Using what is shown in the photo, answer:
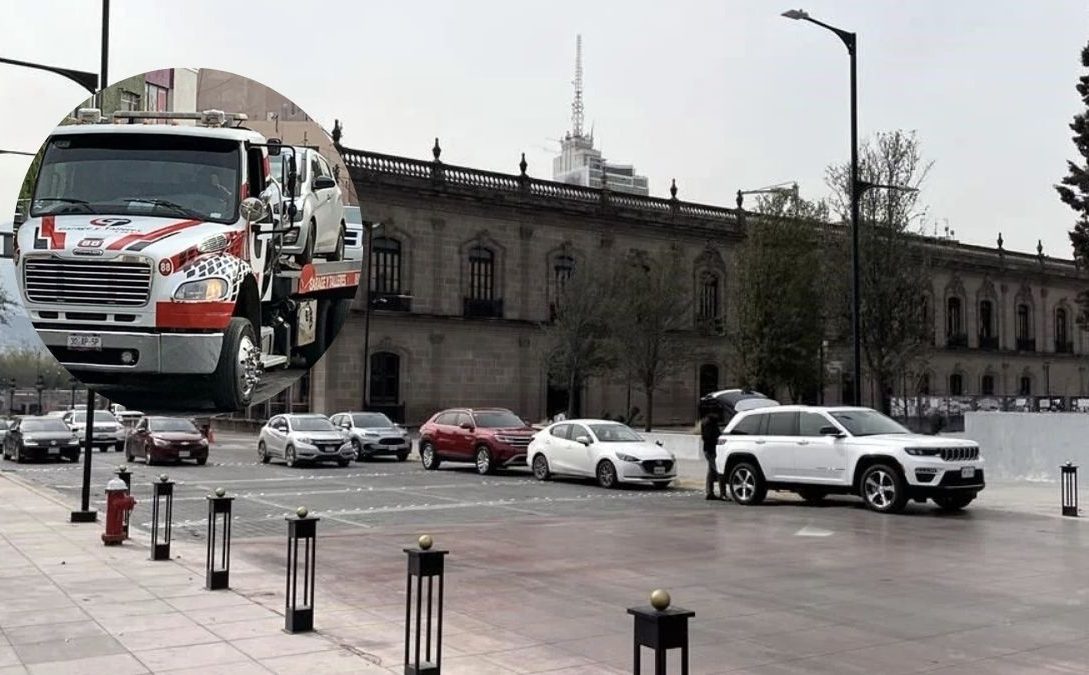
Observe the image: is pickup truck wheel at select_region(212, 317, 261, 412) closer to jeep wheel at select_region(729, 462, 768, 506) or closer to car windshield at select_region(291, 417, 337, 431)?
jeep wheel at select_region(729, 462, 768, 506)

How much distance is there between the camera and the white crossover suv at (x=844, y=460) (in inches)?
722

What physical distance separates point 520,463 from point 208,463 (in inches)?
405

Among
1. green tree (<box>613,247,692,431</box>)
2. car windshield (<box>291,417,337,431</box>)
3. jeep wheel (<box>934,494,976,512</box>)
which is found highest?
green tree (<box>613,247,692,431</box>)

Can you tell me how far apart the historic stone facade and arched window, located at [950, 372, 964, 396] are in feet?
0.31

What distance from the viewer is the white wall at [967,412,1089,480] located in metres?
24.7

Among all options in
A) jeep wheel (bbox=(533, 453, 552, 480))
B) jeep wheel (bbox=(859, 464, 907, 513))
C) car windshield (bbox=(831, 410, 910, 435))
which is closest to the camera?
jeep wheel (bbox=(859, 464, 907, 513))

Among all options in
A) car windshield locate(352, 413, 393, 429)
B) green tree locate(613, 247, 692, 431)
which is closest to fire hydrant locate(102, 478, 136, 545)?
car windshield locate(352, 413, 393, 429)

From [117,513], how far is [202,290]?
38.0 feet

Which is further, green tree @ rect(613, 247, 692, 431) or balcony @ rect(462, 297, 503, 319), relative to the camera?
green tree @ rect(613, 247, 692, 431)

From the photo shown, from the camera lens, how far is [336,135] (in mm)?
4203

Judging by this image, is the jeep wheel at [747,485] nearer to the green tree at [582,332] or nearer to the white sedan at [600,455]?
the white sedan at [600,455]

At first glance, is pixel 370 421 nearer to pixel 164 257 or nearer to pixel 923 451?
pixel 923 451

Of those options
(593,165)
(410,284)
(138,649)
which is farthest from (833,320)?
(593,165)

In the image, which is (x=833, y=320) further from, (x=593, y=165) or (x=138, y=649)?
(x=593, y=165)
